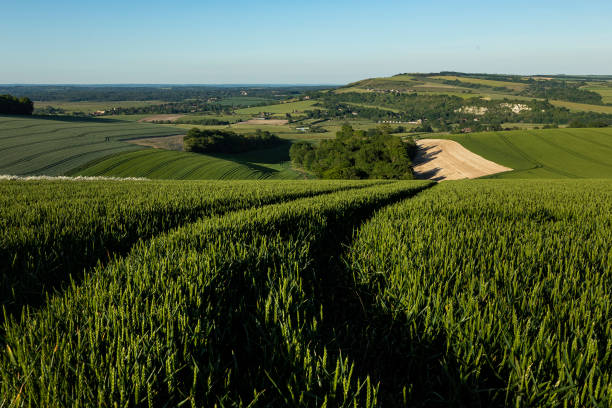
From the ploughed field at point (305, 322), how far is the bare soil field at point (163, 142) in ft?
243

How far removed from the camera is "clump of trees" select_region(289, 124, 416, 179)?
56.2m

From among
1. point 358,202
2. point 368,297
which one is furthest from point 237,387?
point 358,202

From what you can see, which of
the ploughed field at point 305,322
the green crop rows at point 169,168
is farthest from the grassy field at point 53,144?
the ploughed field at point 305,322

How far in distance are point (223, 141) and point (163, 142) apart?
49.0 ft

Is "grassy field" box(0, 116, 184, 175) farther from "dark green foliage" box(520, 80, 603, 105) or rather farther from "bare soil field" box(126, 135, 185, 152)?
"dark green foliage" box(520, 80, 603, 105)

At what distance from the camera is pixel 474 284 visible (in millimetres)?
2748

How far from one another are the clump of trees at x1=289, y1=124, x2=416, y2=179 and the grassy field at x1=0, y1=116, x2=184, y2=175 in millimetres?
38379

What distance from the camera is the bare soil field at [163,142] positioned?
Answer: 70500 millimetres

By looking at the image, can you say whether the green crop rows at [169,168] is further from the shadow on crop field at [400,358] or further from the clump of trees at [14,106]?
the clump of trees at [14,106]

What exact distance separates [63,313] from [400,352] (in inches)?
99.2

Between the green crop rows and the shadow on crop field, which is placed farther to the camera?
the green crop rows

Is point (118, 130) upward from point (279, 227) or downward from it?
upward

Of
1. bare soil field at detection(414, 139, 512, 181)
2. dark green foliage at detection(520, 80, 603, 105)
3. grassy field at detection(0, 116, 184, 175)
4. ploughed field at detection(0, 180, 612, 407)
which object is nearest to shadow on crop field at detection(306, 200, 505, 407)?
ploughed field at detection(0, 180, 612, 407)

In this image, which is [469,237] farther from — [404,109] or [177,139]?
[404,109]
